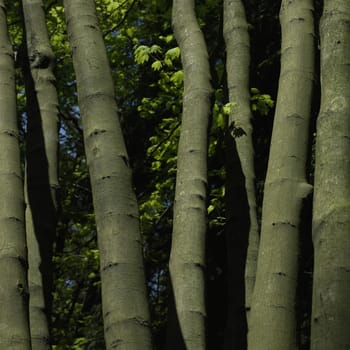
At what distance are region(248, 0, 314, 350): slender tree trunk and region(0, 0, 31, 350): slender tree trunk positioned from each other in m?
1.08

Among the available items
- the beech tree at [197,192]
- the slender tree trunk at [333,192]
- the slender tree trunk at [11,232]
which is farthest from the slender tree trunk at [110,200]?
the slender tree trunk at [333,192]

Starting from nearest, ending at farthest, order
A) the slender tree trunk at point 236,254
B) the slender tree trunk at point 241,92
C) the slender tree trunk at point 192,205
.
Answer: the slender tree trunk at point 192,205 → the slender tree trunk at point 236,254 → the slender tree trunk at point 241,92

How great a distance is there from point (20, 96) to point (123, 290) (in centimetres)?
943

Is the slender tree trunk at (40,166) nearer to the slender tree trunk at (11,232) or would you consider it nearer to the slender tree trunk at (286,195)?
the slender tree trunk at (11,232)

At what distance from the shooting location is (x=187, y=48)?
4.90 m

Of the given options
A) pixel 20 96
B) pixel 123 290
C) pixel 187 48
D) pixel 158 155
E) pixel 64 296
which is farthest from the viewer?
pixel 64 296

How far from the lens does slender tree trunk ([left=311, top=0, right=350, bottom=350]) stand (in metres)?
3.18

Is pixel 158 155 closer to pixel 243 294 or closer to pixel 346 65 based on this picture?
pixel 243 294

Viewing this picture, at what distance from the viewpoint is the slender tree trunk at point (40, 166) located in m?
4.01

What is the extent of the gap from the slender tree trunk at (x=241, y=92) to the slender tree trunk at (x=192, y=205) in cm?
45

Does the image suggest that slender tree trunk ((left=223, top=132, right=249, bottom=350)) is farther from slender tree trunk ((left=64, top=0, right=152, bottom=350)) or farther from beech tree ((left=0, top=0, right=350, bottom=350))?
slender tree trunk ((left=64, top=0, right=152, bottom=350))

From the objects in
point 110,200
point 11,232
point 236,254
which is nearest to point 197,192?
point 236,254

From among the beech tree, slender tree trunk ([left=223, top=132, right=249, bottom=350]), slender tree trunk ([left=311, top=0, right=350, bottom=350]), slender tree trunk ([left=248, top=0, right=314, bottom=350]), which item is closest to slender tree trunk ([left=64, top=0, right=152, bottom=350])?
the beech tree

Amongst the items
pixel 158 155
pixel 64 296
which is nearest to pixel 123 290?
pixel 158 155
